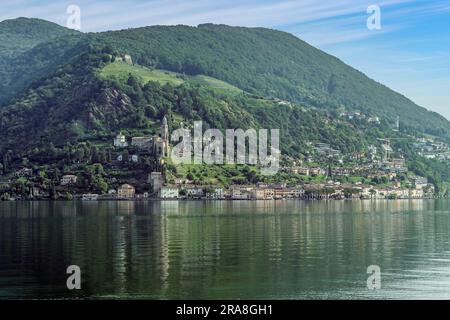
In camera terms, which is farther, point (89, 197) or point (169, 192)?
point (169, 192)

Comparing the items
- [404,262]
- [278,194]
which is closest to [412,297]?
[404,262]

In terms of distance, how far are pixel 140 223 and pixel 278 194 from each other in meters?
89.6

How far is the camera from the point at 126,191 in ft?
522

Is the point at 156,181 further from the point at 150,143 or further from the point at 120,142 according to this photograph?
the point at 120,142

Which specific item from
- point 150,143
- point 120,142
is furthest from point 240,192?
point 120,142

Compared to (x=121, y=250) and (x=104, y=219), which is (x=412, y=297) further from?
(x=104, y=219)

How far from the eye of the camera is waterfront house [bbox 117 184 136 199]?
516ft
